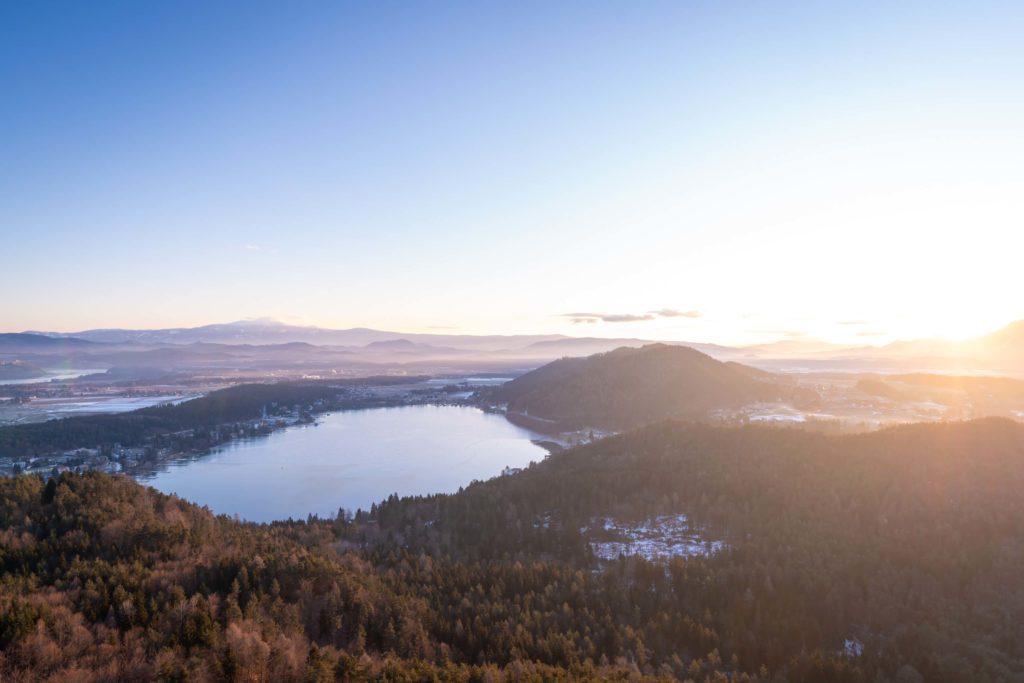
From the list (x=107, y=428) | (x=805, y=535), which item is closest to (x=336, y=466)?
(x=107, y=428)


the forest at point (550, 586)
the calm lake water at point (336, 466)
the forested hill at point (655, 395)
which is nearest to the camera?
the forest at point (550, 586)

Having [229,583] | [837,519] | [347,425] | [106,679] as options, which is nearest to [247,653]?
[106,679]

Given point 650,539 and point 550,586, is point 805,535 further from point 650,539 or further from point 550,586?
point 550,586

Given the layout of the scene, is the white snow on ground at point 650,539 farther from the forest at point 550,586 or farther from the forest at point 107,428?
the forest at point 107,428

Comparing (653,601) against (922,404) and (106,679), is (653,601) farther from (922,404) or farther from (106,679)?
(922,404)

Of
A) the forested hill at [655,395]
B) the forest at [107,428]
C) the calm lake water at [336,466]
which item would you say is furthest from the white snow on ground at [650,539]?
the forest at [107,428]

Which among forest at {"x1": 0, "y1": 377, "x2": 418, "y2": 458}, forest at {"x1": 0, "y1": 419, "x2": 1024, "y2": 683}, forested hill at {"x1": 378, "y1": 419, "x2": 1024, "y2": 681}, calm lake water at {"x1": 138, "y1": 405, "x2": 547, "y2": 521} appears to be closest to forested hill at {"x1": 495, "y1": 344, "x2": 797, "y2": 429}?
calm lake water at {"x1": 138, "y1": 405, "x2": 547, "y2": 521}

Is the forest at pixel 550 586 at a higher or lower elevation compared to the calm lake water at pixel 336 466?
higher
